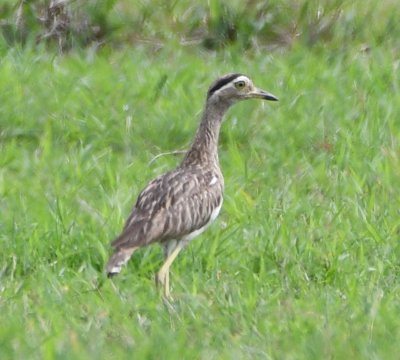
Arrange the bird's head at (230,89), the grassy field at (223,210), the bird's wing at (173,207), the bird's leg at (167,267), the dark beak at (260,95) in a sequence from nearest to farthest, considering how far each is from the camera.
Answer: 1. the grassy field at (223,210)
2. the bird's leg at (167,267)
3. the bird's wing at (173,207)
4. the bird's head at (230,89)
5. the dark beak at (260,95)

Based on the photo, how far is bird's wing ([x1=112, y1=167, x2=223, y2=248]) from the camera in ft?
29.0

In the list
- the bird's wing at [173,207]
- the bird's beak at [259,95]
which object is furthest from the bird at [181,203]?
the bird's beak at [259,95]

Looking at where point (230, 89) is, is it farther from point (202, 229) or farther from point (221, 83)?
point (202, 229)

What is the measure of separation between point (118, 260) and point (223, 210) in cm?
181

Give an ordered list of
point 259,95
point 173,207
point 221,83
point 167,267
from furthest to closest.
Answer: point 259,95 < point 221,83 < point 173,207 < point 167,267

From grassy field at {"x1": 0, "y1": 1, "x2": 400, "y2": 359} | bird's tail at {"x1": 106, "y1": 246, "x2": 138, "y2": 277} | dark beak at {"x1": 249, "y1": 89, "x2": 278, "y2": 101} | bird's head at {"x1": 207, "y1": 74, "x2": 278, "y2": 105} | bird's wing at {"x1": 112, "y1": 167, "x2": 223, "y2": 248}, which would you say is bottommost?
grassy field at {"x1": 0, "y1": 1, "x2": 400, "y2": 359}

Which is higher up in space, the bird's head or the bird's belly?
the bird's head

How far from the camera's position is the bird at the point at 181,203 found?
344 inches

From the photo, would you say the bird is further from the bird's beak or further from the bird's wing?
the bird's beak

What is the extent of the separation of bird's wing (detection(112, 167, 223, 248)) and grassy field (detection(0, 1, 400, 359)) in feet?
0.80

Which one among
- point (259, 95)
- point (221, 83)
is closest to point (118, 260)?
point (221, 83)

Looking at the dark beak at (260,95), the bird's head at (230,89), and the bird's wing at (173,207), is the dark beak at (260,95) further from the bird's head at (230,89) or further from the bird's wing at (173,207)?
the bird's wing at (173,207)

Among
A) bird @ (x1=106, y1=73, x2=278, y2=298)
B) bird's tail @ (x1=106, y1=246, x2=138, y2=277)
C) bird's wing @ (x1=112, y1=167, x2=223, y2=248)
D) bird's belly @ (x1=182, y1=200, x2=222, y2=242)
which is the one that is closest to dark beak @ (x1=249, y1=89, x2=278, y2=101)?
bird @ (x1=106, y1=73, x2=278, y2=298)

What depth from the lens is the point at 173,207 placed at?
912 centimetres
